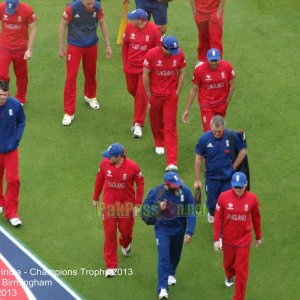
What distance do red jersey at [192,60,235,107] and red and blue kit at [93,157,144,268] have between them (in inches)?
102

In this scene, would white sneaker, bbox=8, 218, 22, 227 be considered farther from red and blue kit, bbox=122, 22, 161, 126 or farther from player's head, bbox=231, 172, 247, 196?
player's head, bbox=231, 172, 247, 196

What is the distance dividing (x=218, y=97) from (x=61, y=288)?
424 centimetres

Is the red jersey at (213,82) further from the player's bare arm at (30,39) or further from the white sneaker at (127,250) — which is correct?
the player's bare arm at (30,39)

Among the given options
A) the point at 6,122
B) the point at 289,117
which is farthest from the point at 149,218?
the point at 289,117

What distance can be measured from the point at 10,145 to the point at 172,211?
2974 mm

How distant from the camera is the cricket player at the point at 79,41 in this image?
17547 mm

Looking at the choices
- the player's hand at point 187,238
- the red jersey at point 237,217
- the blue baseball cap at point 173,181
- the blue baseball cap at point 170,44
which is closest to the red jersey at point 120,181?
the blue baseball cap at point 173,181

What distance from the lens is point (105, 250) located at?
14.6 meters

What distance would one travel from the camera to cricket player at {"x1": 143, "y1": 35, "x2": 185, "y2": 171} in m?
16.5

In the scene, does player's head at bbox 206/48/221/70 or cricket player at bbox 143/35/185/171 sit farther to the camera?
cricket player at bbox 143/35/185/171

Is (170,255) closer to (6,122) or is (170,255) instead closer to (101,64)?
(6,122)

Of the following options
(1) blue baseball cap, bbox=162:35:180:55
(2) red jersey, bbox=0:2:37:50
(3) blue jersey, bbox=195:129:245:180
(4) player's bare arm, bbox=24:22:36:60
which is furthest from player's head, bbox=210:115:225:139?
(2) red jersey, bbox=0:2:37:50

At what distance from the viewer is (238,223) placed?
44.7ft

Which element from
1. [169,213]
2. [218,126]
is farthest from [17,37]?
[169,213]
